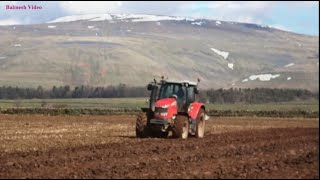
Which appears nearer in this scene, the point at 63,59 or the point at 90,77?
the point at 90,77

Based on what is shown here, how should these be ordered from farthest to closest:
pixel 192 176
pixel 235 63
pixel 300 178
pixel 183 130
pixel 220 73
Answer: pixel 235 63, pixel 220 73, pixel 183 130, pixel 192 176, pixel 300 178

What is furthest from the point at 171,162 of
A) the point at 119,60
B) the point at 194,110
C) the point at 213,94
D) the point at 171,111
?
the point at 119,60

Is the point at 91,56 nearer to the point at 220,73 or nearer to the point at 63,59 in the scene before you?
the point at 63,59

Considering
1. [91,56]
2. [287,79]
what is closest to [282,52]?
[91,56]

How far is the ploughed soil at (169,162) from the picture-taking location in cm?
1151

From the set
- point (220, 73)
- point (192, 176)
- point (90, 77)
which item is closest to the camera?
point (192, 176)

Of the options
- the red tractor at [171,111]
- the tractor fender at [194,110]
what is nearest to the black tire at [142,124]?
the red tractor at [171,111]

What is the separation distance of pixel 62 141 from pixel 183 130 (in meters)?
4.43

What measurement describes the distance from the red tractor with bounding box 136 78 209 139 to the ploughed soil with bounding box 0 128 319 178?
4.65 metres

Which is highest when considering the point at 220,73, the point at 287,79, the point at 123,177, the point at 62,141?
the point at 287,79

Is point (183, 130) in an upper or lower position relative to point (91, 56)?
upper

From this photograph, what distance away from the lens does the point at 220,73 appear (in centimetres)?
15600

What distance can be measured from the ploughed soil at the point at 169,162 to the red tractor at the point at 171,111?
465 cm

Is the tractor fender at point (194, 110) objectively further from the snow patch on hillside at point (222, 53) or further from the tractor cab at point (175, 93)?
the snow patch on hillside at point (222, 53)
